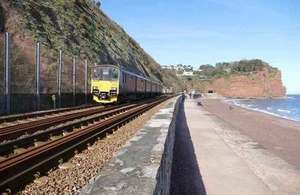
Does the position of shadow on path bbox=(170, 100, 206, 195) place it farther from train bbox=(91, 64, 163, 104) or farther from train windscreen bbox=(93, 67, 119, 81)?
train windscreen bbox=(93, 67, 119, 81)

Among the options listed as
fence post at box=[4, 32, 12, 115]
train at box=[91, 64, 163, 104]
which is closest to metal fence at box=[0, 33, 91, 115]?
fence post at box=[4, 32, 12, 115]

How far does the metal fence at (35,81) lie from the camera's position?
2383 cm

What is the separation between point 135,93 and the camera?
1960 inches

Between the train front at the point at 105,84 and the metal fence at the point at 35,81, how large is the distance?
3.04 ft

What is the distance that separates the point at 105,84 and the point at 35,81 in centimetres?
979

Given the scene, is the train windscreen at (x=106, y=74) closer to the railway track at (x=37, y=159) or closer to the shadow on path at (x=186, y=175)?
the shadow on path at (x=186, y=175)

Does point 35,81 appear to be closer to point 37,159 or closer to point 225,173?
point 225,173

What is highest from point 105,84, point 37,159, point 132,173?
point 105,84

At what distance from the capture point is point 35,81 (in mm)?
28156

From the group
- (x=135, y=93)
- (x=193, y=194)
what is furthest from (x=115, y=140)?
(x=135, y=93)

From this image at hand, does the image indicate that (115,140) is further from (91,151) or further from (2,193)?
(2,193)

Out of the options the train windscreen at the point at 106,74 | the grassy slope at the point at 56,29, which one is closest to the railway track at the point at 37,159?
the grassy slope at the point at 56,29

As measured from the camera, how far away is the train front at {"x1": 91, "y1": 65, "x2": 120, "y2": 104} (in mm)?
37406

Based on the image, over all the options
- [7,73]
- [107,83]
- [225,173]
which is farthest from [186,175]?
[107,83]
